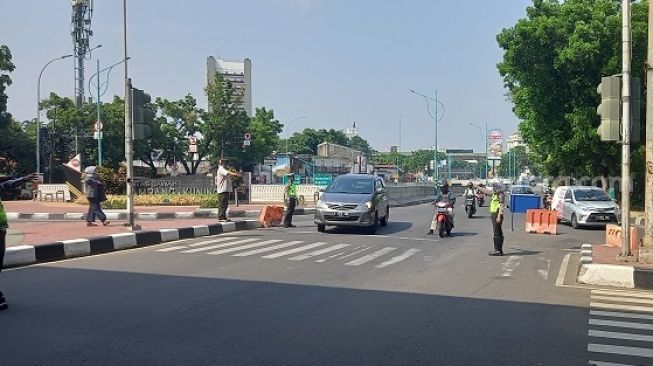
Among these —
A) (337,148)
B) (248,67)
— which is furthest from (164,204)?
(337,148)

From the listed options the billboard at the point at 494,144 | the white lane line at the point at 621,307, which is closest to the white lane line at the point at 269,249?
the white lane line at the point at 621,307

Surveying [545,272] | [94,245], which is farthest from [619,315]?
[94,245]

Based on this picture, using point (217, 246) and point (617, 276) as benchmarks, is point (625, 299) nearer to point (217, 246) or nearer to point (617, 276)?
point (617, 276)

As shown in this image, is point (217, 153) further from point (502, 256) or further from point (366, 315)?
Result: point (366, 315)

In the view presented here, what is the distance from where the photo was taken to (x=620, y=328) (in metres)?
6.85

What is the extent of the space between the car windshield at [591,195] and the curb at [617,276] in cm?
1272

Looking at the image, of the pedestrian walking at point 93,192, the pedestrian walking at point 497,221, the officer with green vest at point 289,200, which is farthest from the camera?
the officer with green vest at point 289,200

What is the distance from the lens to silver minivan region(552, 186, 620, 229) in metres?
20.9

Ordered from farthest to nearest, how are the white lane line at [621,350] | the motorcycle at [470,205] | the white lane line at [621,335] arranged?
the motorcycle at [470,205], the white lane line at [621,335], the white lane line at [621,350]

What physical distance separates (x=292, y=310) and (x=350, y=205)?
32.5ft

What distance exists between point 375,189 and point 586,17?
16361 mm

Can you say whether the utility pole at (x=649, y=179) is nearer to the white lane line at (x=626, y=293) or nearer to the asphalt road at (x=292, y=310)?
the white lane line at (x=626, y=293)

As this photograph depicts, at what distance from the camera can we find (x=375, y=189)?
18.5 m

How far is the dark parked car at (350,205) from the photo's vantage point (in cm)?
1712
